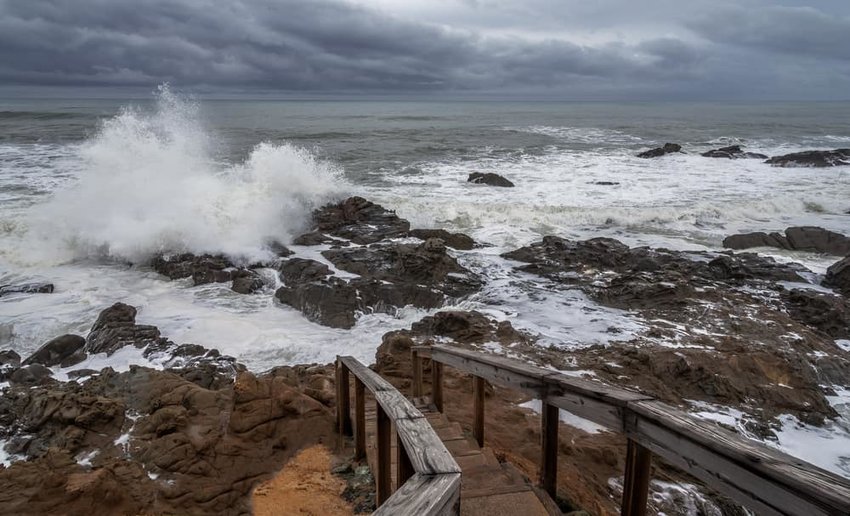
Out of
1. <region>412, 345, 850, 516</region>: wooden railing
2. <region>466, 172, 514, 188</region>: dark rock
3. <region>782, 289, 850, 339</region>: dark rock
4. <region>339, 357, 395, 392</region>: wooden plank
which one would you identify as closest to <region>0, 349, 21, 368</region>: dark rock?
<region>339, 357, 395, 392</region>: wooden plank

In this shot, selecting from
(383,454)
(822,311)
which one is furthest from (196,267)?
(822,311)

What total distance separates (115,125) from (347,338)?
43.7 ft

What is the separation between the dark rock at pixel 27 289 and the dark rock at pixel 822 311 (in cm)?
1288

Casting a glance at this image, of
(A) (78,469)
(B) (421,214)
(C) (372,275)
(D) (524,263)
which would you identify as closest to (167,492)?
(A) (78,469)

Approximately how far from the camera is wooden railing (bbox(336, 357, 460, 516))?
56.4 inches

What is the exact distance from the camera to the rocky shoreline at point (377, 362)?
156 inches

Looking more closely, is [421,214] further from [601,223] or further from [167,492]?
[167,492]

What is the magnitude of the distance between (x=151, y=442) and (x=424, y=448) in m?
3.46

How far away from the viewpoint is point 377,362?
7094 mm

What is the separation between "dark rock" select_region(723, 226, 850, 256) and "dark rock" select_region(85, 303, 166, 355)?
1238cm

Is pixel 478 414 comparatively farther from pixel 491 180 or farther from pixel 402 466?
pixel 491 180

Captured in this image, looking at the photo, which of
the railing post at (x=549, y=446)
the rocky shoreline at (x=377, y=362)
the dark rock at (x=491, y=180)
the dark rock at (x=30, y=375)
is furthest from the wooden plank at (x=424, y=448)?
the dark rock at (x=491, y=180)

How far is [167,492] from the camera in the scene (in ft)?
12.3

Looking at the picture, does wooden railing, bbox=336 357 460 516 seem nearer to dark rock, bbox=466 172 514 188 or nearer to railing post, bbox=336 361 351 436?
railing post, bbox=336 361 351 436
